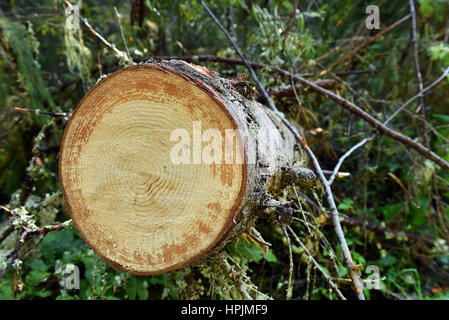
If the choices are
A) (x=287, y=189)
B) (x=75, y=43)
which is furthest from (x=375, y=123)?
(x=75, y=43)

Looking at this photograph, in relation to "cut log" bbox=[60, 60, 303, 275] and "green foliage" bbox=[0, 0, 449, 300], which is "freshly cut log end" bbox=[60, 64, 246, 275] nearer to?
"cut log" bbox=[60, 60, 303, 275]

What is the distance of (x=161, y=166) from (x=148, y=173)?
64 millimetres

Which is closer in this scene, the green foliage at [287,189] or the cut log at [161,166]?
the cut log at [161,166]

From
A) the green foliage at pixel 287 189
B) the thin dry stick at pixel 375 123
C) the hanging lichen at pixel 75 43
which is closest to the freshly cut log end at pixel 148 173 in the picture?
the green foliage at pixel 287 189

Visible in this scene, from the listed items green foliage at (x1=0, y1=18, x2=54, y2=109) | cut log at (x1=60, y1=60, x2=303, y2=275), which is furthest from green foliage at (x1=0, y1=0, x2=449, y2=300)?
cut log at (x1=60, y1=60, x2=303, y2=275)

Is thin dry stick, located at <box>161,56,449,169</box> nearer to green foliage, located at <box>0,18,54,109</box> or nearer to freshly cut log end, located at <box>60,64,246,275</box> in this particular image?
freshly cut log end, located at <box>60,64,246,275</box>

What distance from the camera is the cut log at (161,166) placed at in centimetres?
108

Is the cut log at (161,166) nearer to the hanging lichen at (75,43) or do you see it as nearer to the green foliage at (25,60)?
the green foliage at (25,60)

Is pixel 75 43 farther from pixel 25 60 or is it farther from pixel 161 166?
pixel 161 166

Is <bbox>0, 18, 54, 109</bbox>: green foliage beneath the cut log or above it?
above

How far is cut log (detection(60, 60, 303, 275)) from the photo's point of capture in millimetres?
1080

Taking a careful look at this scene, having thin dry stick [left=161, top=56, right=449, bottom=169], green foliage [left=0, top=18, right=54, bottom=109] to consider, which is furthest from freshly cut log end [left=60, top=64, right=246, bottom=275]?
green foliage [left=0, top=18, right=54, bottom=109]

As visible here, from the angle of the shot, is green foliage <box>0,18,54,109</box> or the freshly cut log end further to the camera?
green foliage <box>0,18,54,109</box>
